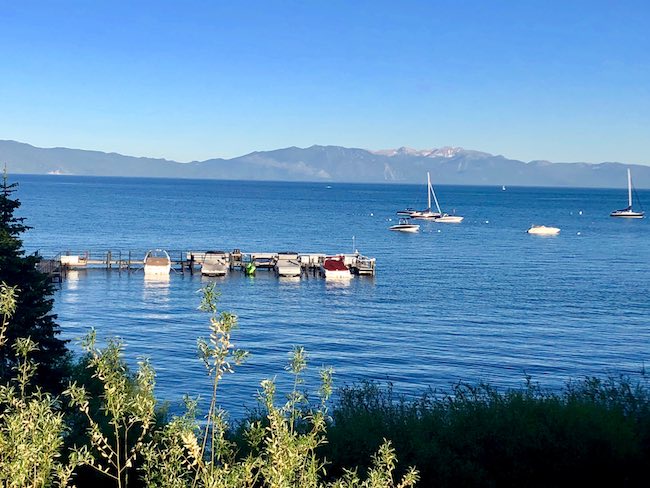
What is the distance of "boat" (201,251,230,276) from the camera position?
70.2 meters

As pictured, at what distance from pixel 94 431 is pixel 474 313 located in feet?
155

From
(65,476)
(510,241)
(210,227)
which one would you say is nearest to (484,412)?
(65,476)

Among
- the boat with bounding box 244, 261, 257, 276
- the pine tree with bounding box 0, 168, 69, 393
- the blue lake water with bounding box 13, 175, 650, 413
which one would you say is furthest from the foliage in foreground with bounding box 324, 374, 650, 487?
the boat with bounding box 244, 261, 257, 276

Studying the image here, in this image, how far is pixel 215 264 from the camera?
71438 millimetres

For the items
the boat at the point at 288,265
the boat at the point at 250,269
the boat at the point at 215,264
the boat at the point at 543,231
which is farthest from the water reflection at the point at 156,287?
the boat at the point at 543,231

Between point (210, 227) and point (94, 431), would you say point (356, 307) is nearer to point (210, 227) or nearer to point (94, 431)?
point (94, 431)

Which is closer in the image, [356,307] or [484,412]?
[484,412]

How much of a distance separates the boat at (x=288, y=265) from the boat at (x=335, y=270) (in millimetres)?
2347

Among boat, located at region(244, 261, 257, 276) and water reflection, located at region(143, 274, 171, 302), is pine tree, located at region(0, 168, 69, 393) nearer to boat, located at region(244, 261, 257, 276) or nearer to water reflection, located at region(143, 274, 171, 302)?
water reflection, located at region(143, 274, 171, 302)

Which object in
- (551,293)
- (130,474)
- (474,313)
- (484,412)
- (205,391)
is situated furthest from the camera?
(551,293)

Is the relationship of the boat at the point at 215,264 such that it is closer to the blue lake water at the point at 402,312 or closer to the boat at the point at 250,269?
the blue lake water at the point at 402,312

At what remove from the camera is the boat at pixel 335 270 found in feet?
230

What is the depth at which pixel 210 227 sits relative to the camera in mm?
131500

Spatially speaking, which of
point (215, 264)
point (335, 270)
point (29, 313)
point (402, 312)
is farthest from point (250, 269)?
point (29, 313)
